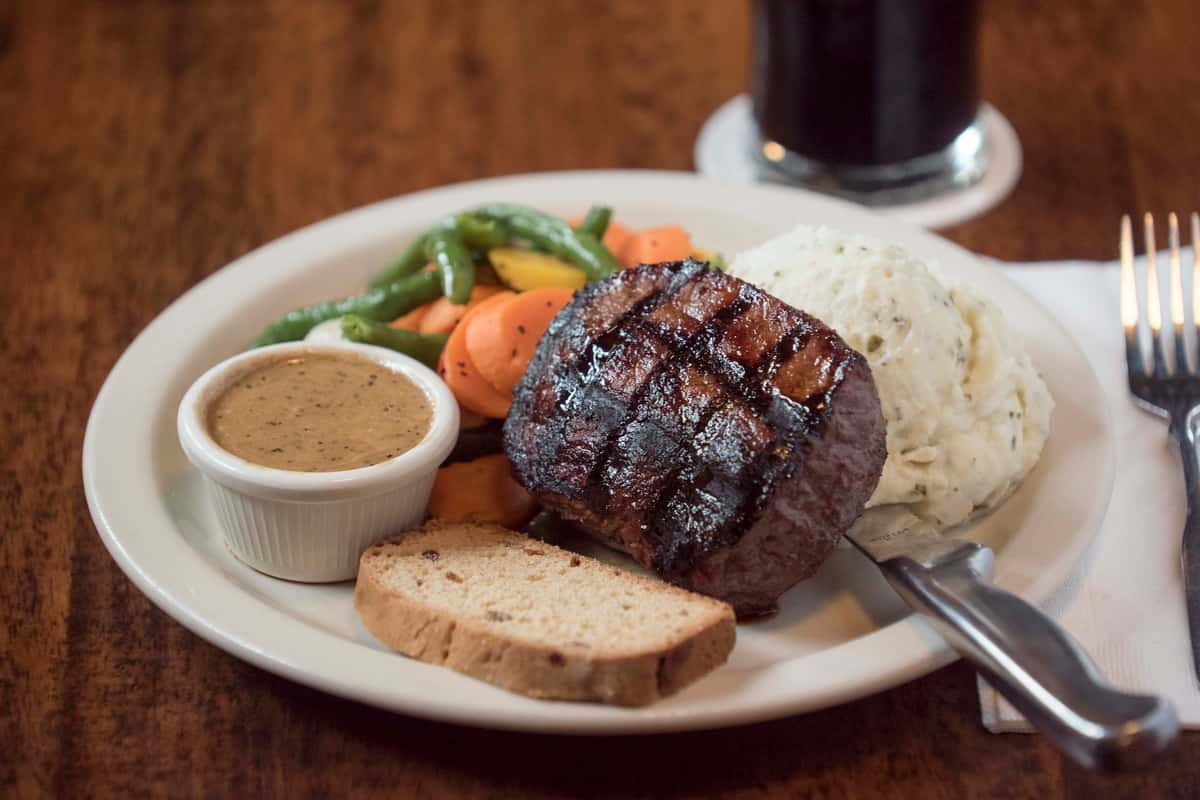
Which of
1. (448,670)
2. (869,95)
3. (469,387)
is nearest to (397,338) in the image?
(469,387)

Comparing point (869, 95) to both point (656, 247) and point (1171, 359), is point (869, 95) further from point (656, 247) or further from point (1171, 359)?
point (1171, 359)

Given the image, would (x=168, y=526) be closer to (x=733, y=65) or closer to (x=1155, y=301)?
(x=1155, y=301)

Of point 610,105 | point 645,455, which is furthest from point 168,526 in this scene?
point 610,105

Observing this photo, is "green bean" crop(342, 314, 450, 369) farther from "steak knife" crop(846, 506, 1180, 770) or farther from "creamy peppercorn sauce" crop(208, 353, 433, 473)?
"steak knife" crop(846, 506, 1180, 770)

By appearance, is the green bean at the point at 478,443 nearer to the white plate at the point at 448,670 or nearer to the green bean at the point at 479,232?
the white plate at the point at 448,670

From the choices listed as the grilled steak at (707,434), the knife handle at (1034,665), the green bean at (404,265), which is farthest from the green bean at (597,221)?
the knife handle at (1034,665)
